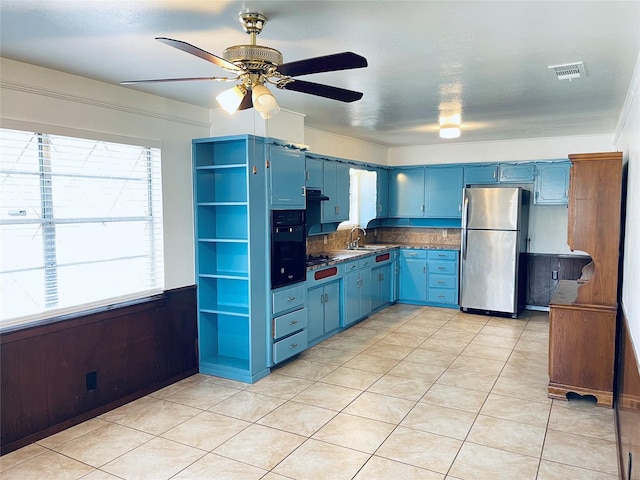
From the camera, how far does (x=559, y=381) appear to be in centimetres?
379

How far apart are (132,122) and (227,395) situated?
2.34 m

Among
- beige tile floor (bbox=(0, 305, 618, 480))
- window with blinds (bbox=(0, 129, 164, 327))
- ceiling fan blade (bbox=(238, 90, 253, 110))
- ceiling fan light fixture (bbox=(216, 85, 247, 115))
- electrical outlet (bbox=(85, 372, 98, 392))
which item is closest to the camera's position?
ceiling fan light fixture (bbox=(216, 85, 247, 115))

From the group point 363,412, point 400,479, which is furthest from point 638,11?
point 363,412

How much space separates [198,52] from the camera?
1.94 meters

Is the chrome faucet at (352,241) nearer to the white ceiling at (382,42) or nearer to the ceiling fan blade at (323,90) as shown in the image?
the white ceiling at (382,42)

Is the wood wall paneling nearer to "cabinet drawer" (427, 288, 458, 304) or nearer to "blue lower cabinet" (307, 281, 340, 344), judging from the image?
"blue lower cabinet" (307, 281, 340, 344)

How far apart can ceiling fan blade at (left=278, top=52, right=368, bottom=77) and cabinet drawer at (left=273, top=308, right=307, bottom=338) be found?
2.66 metres

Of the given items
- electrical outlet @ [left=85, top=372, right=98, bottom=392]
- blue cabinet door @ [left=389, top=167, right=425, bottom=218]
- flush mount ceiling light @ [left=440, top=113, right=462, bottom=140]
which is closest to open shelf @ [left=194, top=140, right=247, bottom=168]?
electrical outlet @ [left=85, top=372, right=98, bottom=392]

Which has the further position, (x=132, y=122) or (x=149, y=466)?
(x=132, y=122)

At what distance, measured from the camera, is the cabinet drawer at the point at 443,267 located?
6.89m

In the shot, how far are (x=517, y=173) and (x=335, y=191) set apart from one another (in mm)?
2727

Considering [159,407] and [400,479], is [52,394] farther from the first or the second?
[400,479]

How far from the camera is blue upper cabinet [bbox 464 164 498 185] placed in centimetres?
683

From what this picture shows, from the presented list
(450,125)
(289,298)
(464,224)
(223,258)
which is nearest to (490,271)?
(464,224)
